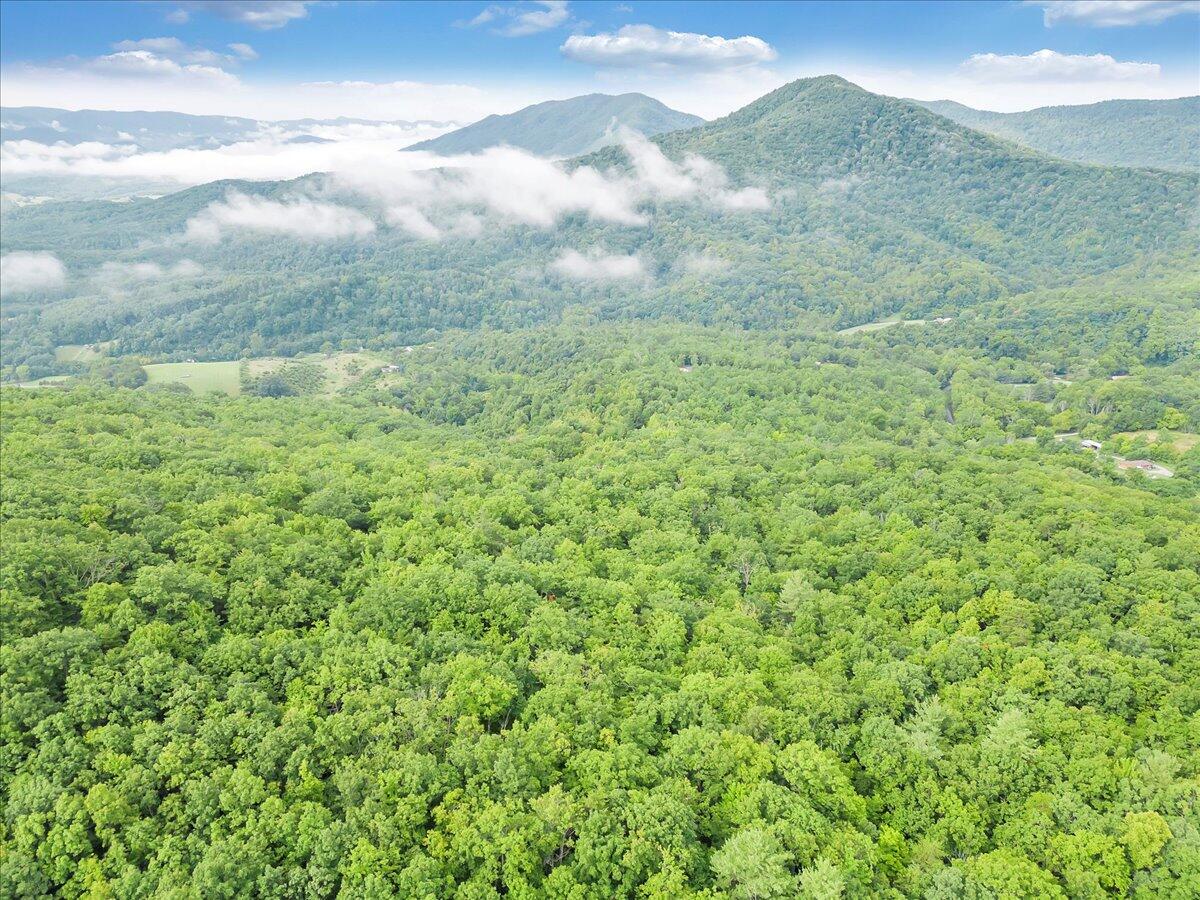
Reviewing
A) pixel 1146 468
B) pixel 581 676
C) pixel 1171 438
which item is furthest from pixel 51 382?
pixel 1171 438

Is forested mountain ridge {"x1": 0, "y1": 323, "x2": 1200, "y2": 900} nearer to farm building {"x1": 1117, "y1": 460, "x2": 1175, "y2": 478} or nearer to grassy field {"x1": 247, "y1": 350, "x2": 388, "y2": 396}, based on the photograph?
farm building {"x1": 1117, "y1": 460, "x2": 1175, "y2": 478}

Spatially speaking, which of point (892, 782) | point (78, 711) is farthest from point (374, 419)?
point (892, 782)

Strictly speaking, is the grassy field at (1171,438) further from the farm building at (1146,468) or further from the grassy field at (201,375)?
the grassy field at (201,375)

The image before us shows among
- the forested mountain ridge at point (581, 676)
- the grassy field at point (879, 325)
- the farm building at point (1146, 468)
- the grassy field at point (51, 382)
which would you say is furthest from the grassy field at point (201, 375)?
the farm building at point (1146, 468)

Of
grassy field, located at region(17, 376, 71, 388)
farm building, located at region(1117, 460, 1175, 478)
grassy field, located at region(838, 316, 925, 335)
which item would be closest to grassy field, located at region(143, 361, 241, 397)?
grassy field, located at region(17, 376, 71, 388)

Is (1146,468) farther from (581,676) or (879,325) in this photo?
(879,325)

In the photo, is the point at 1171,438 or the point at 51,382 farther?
the point at 51,382
